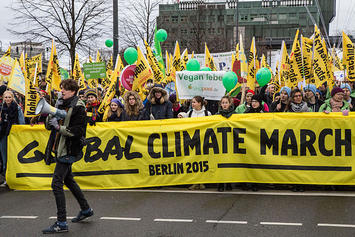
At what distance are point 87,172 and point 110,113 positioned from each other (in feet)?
4.46

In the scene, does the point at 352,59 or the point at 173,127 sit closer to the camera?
the point at 173,127

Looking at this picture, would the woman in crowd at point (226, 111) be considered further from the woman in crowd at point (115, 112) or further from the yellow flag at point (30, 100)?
the yellow flag at point (30, 100)

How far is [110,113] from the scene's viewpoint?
340 inches

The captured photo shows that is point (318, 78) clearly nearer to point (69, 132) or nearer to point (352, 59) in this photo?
point (352, 59)

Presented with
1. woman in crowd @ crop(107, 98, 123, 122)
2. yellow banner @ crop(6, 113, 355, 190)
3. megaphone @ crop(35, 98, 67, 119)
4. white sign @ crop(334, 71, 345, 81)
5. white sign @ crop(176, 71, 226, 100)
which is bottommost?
yellow banner @ crop(6, 113, 355, 190)

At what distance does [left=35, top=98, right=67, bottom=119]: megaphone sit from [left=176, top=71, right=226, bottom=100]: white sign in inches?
157

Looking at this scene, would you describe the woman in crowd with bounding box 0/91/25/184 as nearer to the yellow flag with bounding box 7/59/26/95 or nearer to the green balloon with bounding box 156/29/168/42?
the yellow flag with bounding box 7/59/26/95

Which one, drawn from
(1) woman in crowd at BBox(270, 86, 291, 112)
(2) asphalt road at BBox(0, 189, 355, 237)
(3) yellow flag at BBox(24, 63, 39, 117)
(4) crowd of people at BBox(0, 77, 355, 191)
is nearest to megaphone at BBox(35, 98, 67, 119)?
(2) asphalt road at BBox(0, 189, 355, 237)

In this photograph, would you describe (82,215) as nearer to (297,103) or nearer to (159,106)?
(159,106)

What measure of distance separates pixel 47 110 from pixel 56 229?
141cm

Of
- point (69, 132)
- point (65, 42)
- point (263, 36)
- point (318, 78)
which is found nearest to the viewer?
point (69, 132)

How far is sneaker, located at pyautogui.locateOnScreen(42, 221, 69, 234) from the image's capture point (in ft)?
17.1

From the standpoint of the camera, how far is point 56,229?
5230mm

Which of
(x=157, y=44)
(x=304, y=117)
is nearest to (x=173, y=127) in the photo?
(x=304, y=117)
